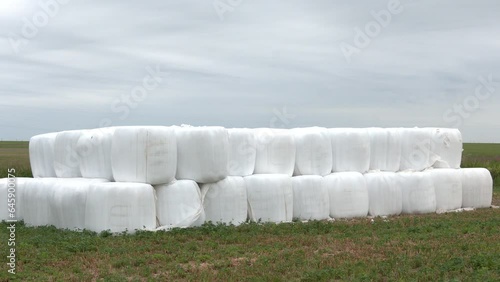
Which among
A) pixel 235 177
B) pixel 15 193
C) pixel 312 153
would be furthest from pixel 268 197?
pixel 15 193

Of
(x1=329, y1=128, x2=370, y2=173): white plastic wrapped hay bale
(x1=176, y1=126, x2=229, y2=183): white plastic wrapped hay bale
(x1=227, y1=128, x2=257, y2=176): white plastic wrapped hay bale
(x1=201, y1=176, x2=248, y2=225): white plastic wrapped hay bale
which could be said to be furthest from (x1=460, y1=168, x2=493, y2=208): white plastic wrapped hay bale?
(x1=176, y1=126, x2=229, y2=183): white plastic wrapped hay bale

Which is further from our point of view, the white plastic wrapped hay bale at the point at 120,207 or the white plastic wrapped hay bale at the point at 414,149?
the white plastic wrapped hay bale at the point at 414,149

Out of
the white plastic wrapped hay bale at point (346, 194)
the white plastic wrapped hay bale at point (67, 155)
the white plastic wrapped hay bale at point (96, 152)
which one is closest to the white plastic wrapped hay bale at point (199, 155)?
the white plastic wrapped hay bale at point (96, 152)

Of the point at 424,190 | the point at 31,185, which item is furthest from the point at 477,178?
the point at 31,185

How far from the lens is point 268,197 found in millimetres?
13672

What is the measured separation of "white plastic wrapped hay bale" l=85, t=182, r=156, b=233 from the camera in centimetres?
1177

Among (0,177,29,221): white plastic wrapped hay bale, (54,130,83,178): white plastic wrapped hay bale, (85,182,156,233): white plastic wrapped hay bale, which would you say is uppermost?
(54,130,83,178): white plastic wrapped hay bale

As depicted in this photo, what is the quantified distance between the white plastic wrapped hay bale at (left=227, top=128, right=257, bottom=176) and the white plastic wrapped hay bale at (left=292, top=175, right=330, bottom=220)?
3.57 ft

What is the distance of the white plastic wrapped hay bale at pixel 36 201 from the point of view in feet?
44.3

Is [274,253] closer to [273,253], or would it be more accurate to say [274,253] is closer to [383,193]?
[273,253]

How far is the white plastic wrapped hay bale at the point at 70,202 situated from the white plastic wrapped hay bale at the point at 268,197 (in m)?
2.88

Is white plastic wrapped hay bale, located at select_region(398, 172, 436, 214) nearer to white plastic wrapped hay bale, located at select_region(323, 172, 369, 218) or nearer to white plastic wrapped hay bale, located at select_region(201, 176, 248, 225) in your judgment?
white plastic wrapped hay bale, located at select_region(323, 172, 369, 218)

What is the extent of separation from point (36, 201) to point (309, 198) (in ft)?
18.3

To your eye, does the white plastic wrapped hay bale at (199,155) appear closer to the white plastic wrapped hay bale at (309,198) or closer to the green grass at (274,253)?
the green grass at (274,253)
